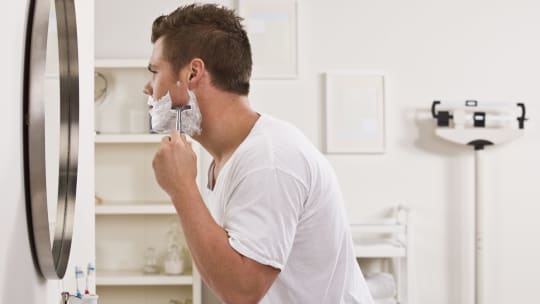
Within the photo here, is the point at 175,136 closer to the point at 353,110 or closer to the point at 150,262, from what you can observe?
the point at 150,262

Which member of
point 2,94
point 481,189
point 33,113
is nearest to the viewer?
point 2,94

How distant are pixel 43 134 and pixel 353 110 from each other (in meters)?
2.68

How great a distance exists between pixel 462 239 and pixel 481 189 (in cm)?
29

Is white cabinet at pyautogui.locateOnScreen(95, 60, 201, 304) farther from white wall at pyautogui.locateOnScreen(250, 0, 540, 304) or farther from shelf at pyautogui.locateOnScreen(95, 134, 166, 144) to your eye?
white wall at pyautogui.locateOnScreen(250, 0, 540, 304)

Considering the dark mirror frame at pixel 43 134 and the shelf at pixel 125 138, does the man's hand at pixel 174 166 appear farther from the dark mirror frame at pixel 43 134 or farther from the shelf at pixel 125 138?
the shelf at pixel 125 138

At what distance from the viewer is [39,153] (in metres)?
1.20

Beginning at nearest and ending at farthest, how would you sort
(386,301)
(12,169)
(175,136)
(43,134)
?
(12,169), (43,134), (175,136), (386,301)

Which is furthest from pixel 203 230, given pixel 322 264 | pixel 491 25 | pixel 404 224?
pixel 491 25

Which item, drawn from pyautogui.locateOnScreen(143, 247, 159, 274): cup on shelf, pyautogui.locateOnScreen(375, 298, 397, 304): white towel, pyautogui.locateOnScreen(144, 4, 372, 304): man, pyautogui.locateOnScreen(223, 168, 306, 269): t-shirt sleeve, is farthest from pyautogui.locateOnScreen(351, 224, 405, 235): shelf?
pyautogui.locateOnScreen(223, 168, 306, 269): t-shirt sleeve

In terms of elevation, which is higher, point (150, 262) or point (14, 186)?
point (14, 186)

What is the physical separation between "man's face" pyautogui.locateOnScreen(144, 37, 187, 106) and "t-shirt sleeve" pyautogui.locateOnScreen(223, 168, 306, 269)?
0.22 m

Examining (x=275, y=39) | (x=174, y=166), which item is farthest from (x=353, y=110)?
(x=174, y=166)

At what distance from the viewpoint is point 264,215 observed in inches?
47.3

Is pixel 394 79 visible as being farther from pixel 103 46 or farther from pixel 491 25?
pixel 103 46
